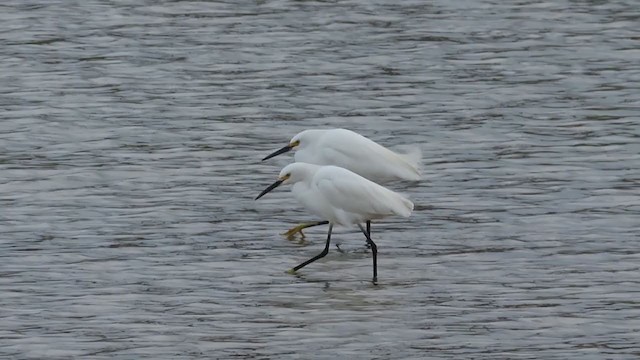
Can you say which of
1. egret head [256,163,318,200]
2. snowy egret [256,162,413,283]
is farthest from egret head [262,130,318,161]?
snowy egret [256,162,413,283]

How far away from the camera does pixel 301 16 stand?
66.4 feet

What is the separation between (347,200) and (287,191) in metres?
2.59

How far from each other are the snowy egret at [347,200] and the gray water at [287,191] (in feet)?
1.25

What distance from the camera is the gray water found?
9867mm

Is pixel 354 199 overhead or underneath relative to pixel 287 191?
overhead

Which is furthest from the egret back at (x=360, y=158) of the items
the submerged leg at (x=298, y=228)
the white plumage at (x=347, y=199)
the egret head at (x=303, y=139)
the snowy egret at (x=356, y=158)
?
the white plumage at (x=347, y=199)

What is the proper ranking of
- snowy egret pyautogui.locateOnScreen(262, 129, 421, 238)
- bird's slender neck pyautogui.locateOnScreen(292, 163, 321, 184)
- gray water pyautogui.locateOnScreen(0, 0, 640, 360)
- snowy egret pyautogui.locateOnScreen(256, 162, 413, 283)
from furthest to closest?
snowy egret pyautogui.locateOnScreen(262, 129, 421, 238)
bird's slender neck pyautogui.locateOnScreen(292, 163, 321, 184)
snowy egret pyautogui.locateOnScreen(256, 162, 413, 283)
gray water pyautogui.locateOnScreen(0, 0, 640, 360)

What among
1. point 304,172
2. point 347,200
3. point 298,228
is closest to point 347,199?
point 347,200

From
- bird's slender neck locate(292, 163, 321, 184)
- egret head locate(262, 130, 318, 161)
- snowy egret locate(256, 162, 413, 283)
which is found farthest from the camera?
egret head locate(262, 130, 318, 161)

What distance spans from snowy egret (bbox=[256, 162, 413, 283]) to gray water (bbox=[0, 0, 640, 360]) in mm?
382

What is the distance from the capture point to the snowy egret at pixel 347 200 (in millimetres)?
10992

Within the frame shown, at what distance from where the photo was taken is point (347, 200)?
11000 millimetres

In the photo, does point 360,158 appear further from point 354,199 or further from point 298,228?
point 354,199

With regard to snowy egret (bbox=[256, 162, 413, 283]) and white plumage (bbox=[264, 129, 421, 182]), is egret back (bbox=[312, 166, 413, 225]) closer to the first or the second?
snowy egret (bbox=[256, 162, 413, 283])
